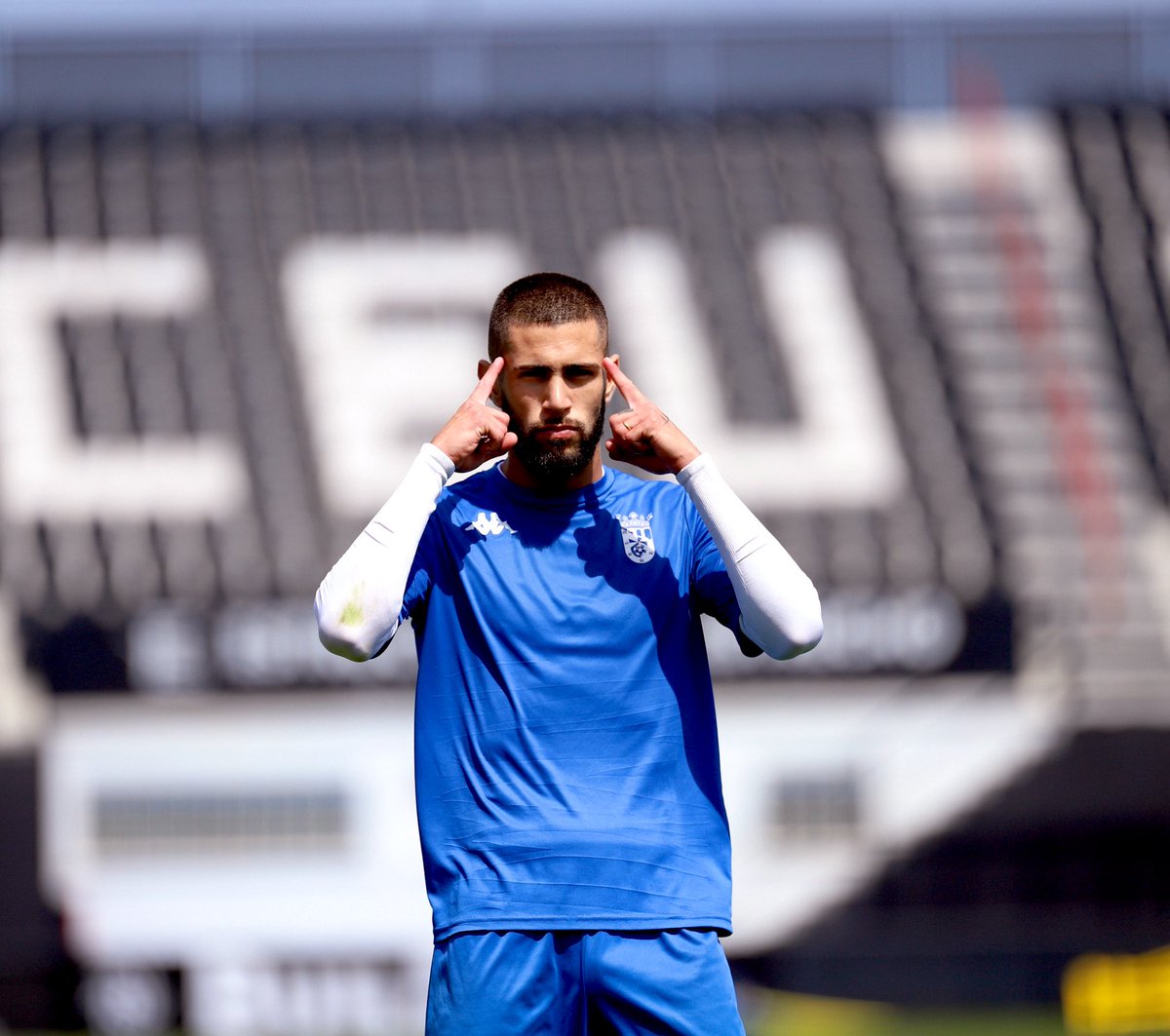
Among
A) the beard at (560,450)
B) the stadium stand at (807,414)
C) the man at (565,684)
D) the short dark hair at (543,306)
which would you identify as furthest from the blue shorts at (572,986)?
the stadium stand at (807,414)

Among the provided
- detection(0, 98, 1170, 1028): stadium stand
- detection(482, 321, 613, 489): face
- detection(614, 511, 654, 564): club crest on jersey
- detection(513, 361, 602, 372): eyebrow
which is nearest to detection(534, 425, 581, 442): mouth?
detection(482, 321, 613, 489): face

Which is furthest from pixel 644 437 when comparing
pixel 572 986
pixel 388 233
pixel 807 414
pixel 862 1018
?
pixel 388 233

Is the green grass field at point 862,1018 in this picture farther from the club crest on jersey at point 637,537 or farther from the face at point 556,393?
the face at point 556,393

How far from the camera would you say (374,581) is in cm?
338

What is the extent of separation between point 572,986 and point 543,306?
1.16m

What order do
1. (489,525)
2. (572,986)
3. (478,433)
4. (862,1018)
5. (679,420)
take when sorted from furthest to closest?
(679,420) → (862,1018) → (489,525) → (478,433) → (572,986)

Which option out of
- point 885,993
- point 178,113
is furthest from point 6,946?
point 178,113

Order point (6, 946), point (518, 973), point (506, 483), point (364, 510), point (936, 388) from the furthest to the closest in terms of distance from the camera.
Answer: point (936, 388) < point (364, 510) < point (6, 946) < point (506, 483) < point (518, 973)

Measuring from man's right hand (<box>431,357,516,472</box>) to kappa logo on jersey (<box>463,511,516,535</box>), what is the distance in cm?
12

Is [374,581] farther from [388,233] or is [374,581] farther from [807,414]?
[388,233]

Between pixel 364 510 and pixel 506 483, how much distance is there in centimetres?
1165

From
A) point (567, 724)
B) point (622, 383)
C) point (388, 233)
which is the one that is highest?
point (388, 233)

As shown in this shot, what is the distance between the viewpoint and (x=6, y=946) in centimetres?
1321

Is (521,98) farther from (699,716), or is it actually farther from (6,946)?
(699,716)
